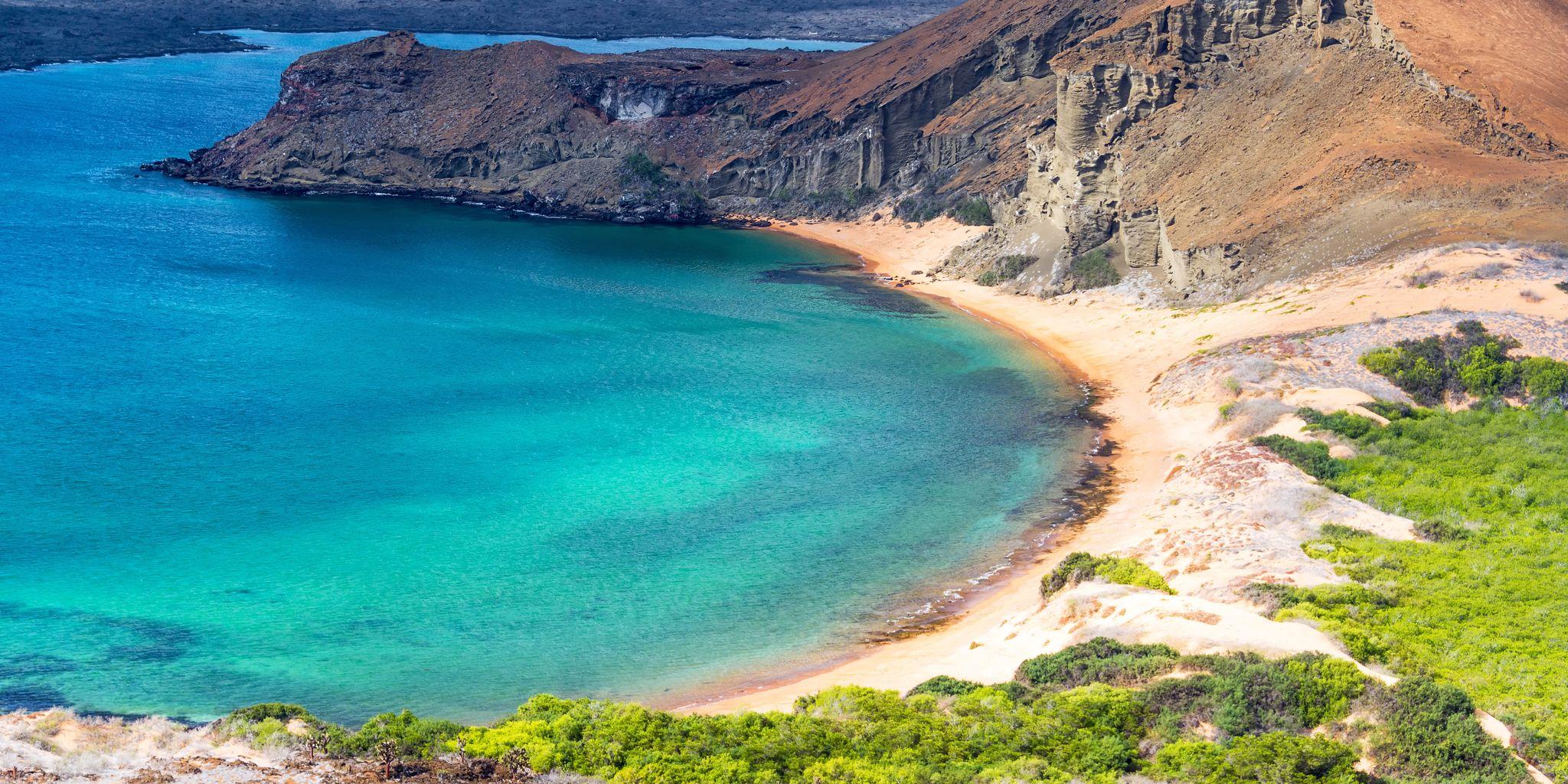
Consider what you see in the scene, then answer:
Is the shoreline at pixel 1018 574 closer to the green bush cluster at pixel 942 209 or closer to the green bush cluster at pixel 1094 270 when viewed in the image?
the green bush cluster at pixel 1094 270

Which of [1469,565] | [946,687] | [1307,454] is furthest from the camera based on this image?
[1307,454]

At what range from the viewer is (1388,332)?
49.1m

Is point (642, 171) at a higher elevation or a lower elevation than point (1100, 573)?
higher

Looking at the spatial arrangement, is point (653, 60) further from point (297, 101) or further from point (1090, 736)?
point (1090, 736)

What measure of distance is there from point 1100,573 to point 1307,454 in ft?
37.7

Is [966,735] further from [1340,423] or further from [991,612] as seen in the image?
[1340,423]

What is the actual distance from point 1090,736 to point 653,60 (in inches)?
3744

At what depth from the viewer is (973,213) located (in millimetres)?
82375

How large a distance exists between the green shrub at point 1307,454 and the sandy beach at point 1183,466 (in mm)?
668

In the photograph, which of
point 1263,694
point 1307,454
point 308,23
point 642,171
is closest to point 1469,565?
point 1307,454

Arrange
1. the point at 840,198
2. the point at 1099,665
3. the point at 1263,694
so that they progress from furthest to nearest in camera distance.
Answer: the point at 840,198, the point at 1099,665, the point at 1263,694

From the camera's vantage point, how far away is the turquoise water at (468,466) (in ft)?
107

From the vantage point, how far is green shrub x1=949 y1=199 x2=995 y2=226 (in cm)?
8175

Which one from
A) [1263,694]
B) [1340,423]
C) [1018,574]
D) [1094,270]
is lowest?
[1018,574]
